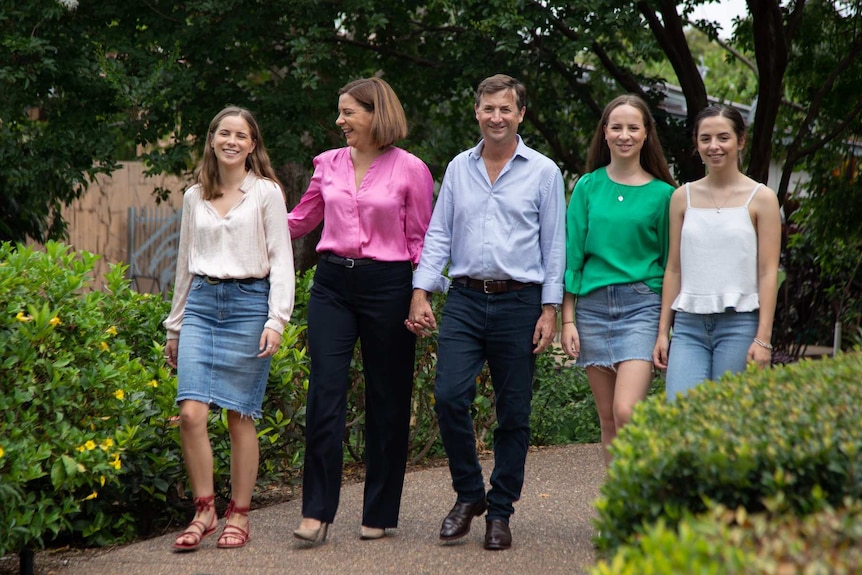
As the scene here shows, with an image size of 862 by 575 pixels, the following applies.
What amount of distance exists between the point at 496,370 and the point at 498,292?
35 centimetres

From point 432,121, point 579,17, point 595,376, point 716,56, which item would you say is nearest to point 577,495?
point 595,376

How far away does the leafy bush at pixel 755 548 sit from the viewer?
2004mm

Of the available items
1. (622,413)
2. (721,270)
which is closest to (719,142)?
(721,270)

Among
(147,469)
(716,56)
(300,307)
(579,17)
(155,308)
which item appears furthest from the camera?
(716,56)

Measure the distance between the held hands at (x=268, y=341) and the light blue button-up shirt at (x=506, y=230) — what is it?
0.65 meters

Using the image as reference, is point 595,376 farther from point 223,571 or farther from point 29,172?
point 29,172

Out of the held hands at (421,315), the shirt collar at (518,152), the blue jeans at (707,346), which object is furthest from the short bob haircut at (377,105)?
the blue jeans at (707,346)

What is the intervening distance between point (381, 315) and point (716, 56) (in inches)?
1025

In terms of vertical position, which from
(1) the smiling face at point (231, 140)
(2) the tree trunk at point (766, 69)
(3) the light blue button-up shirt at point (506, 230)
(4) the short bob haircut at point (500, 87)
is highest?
(2) the tree trunk at point (766, 69)

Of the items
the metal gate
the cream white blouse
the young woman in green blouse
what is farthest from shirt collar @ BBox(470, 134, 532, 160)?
the metal gate

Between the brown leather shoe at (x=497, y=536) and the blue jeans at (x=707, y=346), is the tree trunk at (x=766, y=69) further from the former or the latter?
the brown leather shoe at (x=497, y=536)

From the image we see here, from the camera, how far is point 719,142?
4570mm

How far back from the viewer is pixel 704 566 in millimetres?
2027

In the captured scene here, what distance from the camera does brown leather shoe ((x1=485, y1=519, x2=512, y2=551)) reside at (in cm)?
480
